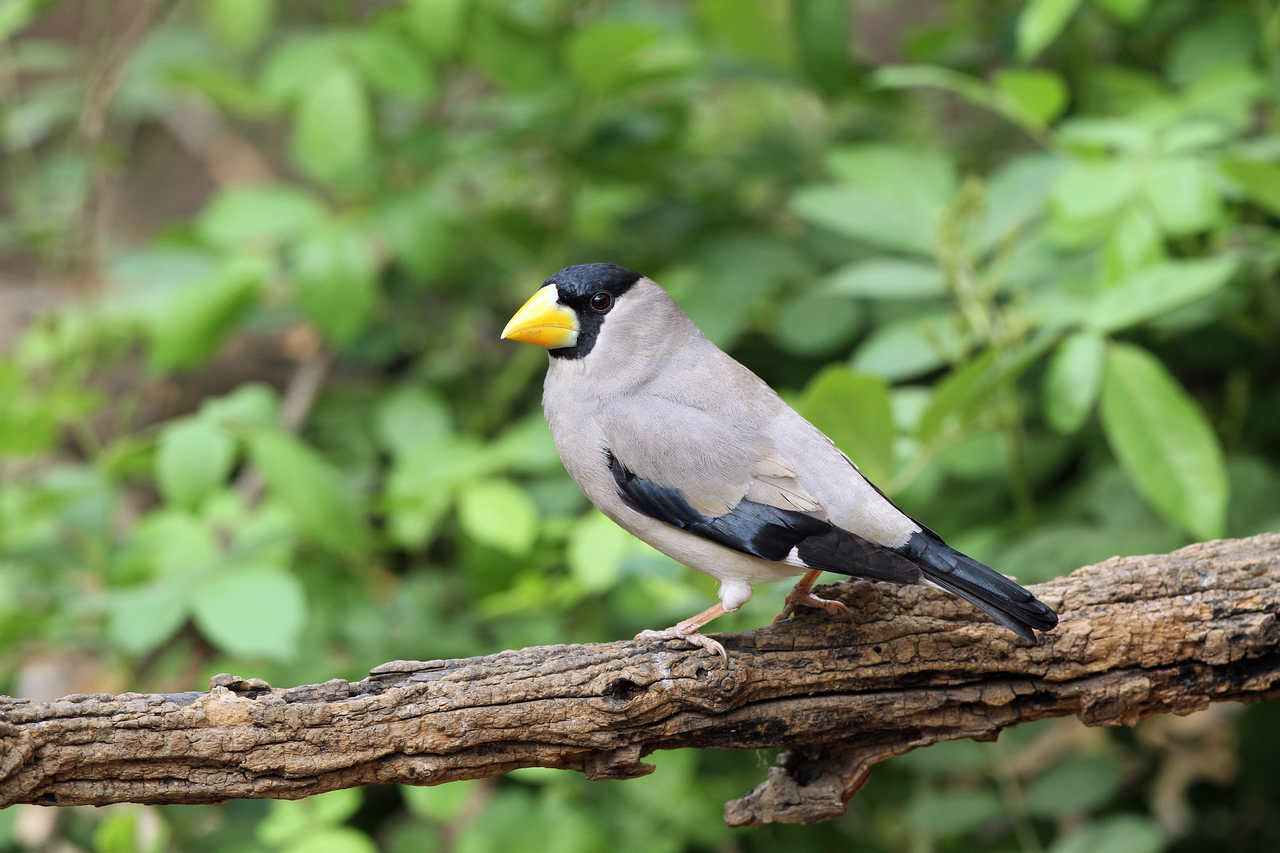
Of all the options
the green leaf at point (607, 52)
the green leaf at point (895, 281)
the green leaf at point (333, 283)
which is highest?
the green leaf at point (607, 52)

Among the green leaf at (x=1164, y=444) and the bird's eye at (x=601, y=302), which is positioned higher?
the bird's eye at (x=601, y=302)

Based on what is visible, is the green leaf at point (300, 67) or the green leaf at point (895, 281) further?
the green leaf at point (300, 67)

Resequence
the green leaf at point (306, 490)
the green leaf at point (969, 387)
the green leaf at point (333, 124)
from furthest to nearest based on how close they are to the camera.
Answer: the green leaf at point (333, 124), the green leaf at point (306, 490), the green leaf at point (969, 387)

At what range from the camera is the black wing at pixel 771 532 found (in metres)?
2.68

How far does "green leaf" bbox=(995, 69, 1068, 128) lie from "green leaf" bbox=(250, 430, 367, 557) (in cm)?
228

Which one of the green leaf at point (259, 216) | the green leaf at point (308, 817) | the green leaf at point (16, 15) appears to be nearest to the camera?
the green leaf at point (308, 817)

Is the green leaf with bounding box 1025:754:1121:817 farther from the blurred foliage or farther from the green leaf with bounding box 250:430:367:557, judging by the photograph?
the green leaf with bounding box 250:430:367:557

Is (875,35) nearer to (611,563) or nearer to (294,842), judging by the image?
(611,563)

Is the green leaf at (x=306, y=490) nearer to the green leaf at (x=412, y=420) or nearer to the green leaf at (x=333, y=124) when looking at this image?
the green leaf at (x=412, y=420)

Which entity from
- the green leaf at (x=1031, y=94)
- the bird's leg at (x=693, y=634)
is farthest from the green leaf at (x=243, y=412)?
the green leaf at (x=1031, y=94)

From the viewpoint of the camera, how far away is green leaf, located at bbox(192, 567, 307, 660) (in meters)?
3.54

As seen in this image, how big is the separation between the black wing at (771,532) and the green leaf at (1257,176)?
1526 mm

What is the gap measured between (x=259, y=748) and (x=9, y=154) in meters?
6.49

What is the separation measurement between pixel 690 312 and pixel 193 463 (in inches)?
66.8
